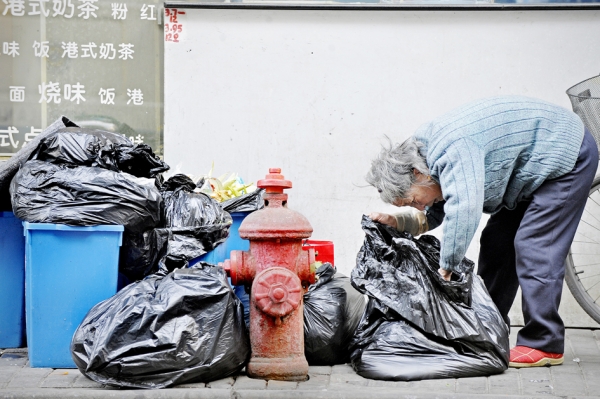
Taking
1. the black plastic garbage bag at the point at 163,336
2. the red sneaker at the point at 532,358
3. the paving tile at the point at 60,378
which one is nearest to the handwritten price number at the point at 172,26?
the black plastic garbage bag at the point at 163,336

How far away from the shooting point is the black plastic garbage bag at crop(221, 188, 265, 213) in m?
4.25

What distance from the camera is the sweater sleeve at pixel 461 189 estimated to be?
3.34 m

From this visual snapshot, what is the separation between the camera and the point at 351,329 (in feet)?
12.9

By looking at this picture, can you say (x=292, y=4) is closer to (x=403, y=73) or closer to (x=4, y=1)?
Answer: (x=403, y=73)

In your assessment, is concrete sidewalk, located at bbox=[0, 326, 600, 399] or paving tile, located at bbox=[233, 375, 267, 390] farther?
paving tile, located at bbox=[233, 375, 267, 390]

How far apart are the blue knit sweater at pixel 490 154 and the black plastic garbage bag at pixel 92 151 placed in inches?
56.6

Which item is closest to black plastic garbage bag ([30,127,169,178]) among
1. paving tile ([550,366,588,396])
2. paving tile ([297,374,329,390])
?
paving tile ([297,374,329,390])

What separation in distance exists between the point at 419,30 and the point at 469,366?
2.27 meters

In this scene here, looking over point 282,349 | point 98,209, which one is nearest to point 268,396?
point 282,349

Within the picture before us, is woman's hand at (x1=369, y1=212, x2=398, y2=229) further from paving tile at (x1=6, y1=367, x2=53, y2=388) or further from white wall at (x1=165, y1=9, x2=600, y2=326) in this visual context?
paving tile at (x1=6, y1=367, x2=53, y2=388)

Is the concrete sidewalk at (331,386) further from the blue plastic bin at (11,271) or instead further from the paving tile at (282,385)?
the blue plastic bin at (11,271)

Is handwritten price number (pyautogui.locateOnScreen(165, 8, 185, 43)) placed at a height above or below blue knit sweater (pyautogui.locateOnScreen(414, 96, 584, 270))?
above

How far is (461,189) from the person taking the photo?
334 centimetres

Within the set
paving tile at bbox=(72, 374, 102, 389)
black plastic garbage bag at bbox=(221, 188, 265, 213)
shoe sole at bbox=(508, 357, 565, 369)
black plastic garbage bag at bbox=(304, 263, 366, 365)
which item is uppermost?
black plastic garbage bag at bbox=(221, 188, 265, 213)
